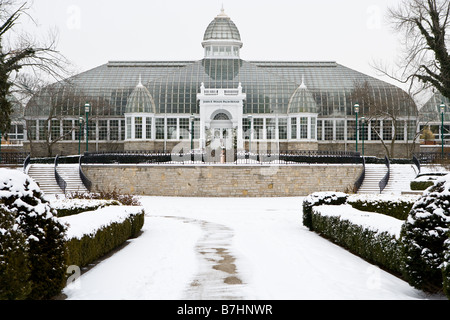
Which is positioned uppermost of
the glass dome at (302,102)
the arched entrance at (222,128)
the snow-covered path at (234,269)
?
the glass dome at (302,102)

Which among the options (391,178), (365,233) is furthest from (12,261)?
(391,178)

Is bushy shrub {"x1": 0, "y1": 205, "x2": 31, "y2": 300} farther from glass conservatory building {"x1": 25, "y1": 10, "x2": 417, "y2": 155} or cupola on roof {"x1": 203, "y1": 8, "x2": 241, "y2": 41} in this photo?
cupola on roof {"x1": 203, "y1": 8, "x2": 241, "y2": 41}

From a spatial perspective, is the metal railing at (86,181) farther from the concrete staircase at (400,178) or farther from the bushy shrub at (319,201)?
the bushy shrub at (319,201)

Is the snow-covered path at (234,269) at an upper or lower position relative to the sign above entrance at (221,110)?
lower

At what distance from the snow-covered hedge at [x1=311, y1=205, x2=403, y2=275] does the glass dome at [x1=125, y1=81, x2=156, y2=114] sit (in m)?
37.5

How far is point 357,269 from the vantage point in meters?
10.9

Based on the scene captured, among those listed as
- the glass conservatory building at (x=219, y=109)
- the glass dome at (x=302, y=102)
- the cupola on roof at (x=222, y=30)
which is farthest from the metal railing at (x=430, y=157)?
the cupola on roof at (x=222, y=30)

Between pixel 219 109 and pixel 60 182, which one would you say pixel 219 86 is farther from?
pixel 60 182

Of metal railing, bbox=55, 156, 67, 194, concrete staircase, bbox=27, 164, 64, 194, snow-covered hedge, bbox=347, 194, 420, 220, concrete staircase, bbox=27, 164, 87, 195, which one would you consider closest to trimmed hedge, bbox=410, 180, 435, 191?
snow-covered hedge, bbox=347, 194, 420, 220

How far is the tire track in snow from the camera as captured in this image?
28.0 ft

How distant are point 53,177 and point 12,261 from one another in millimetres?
28925

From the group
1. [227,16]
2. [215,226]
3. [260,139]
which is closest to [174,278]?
[215,226]

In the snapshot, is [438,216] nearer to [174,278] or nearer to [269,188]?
[174,278]

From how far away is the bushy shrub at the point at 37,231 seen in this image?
800cm
